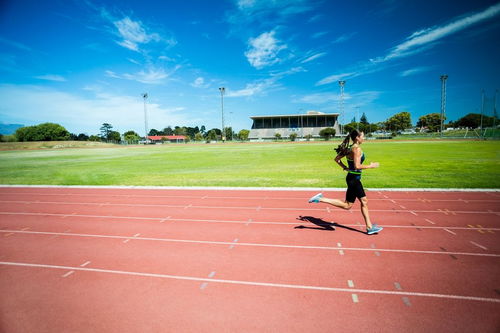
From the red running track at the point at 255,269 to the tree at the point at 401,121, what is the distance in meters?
144

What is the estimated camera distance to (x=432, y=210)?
283 inches

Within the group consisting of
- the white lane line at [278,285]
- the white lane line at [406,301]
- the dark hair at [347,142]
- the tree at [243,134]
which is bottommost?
the white lane line at [406,301]

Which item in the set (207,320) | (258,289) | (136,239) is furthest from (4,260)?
(258,289)

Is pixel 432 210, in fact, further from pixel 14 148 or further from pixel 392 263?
pixel 14 148

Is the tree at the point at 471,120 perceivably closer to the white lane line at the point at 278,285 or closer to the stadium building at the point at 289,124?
the stadium building at the point at 289,124

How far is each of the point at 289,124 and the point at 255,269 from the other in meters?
110

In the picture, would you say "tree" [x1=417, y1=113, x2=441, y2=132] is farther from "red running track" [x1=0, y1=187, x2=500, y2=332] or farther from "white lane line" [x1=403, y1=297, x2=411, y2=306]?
"white lane line" [x1=403, y1=297, x2=411, y2=306]

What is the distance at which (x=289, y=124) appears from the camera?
110938 millimetres

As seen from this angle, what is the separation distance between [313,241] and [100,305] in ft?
13.1

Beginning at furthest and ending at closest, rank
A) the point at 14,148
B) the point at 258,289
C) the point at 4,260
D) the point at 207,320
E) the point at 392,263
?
the point at 14,148 → the point at 4,260 → the point at 392,263 → the point at 258,289 → the point at 207,320

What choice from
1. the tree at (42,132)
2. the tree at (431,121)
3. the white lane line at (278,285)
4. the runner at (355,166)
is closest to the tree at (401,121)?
the tree at (431,121)

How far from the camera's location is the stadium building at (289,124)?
107312 mm

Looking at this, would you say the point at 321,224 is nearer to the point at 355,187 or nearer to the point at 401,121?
the point at 355,187

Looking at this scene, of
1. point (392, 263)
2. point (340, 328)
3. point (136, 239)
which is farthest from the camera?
point (136, 239)
